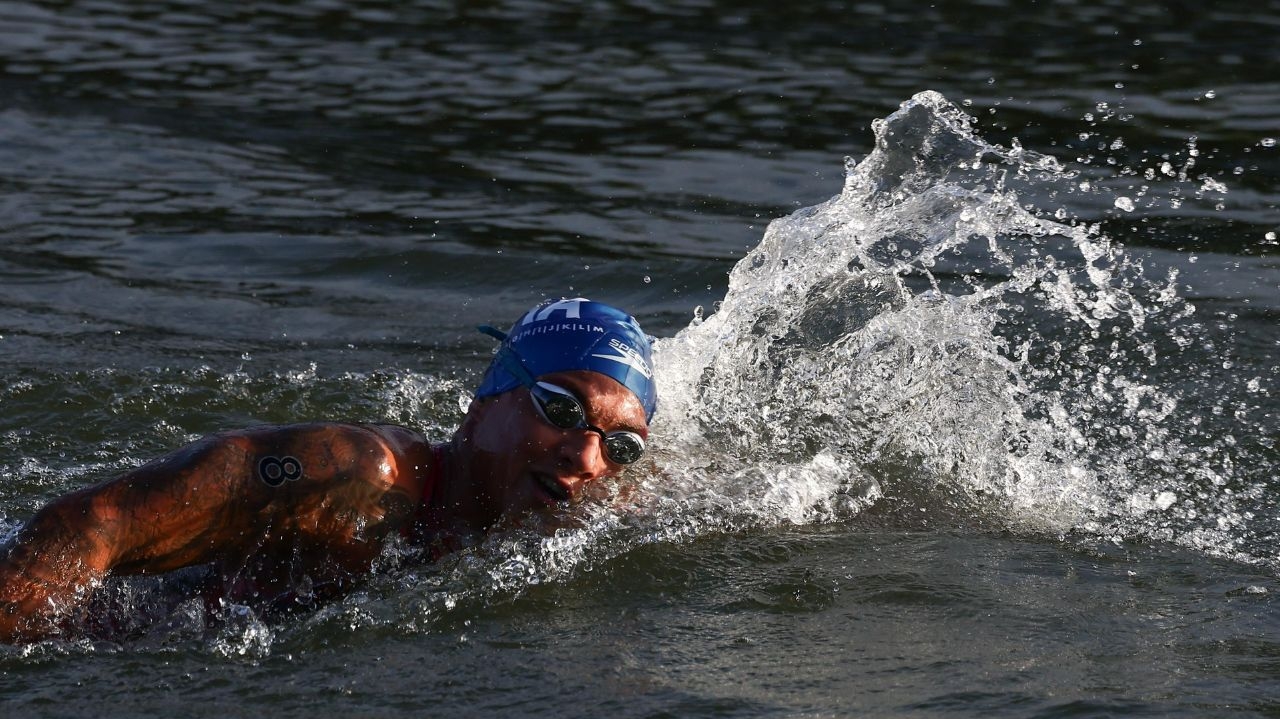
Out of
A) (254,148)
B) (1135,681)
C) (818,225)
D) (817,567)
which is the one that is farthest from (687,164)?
(1135,681)

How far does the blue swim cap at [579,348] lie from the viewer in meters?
5.74

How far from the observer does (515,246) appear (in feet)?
37.3

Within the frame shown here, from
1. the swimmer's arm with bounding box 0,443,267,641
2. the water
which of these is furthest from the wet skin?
the water

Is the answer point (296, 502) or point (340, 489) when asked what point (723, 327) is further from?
point (296, 502)

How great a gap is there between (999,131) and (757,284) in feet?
20.5

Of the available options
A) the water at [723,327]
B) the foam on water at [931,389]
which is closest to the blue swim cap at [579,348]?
the water at [723,327]

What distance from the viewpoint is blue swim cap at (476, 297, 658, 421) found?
5738 millimetres

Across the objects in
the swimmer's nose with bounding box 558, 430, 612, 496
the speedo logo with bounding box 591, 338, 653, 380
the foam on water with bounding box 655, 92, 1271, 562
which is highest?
the speedo logo with bounding box 591, 338, 653, 380

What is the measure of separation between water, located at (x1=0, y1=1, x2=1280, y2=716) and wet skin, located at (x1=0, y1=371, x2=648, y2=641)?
189 millimetres

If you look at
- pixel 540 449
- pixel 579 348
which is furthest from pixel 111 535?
pixel 579 348

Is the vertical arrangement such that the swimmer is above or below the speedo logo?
below

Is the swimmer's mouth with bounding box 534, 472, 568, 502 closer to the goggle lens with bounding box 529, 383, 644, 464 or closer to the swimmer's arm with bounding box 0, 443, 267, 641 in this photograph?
the goggle lens with bounding box 529, 383, 644, 464

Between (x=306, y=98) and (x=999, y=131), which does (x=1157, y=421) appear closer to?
(x=999, y=131)

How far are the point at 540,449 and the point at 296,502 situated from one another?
82 centimetres
